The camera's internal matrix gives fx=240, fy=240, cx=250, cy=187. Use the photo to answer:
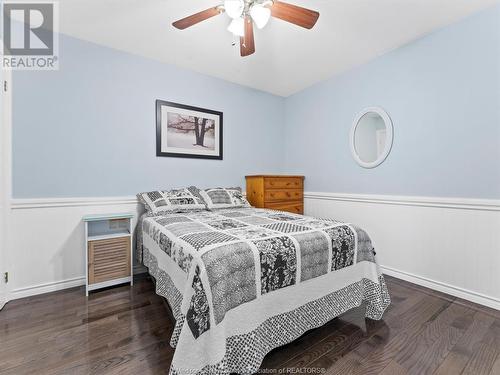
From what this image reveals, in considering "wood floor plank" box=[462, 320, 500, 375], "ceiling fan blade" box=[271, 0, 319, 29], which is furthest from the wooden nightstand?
"wood floor plank" box=[462, 320, 500, 375]

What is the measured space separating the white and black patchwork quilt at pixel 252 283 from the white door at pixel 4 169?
4.21ft

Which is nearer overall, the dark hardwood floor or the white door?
the dark hardwood floor

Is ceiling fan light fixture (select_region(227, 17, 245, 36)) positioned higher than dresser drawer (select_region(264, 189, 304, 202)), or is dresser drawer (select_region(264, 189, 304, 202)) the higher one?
ceiling fan light fixture (select_region(227, 17, 245, 36))

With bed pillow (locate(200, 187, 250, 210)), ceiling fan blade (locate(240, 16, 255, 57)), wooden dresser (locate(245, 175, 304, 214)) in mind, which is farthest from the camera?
wooden dresser (locate(245, 175, 304, 214))

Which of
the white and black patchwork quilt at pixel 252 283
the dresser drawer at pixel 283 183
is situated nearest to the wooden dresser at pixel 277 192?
the dresser drawer at pixel 283 183

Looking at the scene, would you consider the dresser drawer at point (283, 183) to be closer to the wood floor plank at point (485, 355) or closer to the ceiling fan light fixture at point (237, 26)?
the ceiling fan light fixture at point (237, 26)

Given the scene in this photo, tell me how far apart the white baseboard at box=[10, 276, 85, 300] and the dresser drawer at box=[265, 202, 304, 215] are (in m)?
2.26

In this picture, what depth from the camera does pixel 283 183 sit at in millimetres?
3453

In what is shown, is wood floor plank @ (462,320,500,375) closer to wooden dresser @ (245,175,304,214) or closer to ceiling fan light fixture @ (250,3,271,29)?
wooden dresser @ (245,175,304,214)

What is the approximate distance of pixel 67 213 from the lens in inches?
93.4

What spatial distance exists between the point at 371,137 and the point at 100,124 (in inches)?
120

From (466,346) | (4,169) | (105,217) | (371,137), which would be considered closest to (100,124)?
(4,169)

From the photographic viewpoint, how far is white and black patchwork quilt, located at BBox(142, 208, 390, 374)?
1144 millimetres

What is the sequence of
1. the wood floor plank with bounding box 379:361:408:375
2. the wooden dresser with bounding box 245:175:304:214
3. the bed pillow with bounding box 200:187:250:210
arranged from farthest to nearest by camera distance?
1. the wooden dresser with bounding box 245:175:304:214
2. the bed pillow with bounding box 200:187:250:210
3. the wood floor plank with bounding box 379:361:408:375
